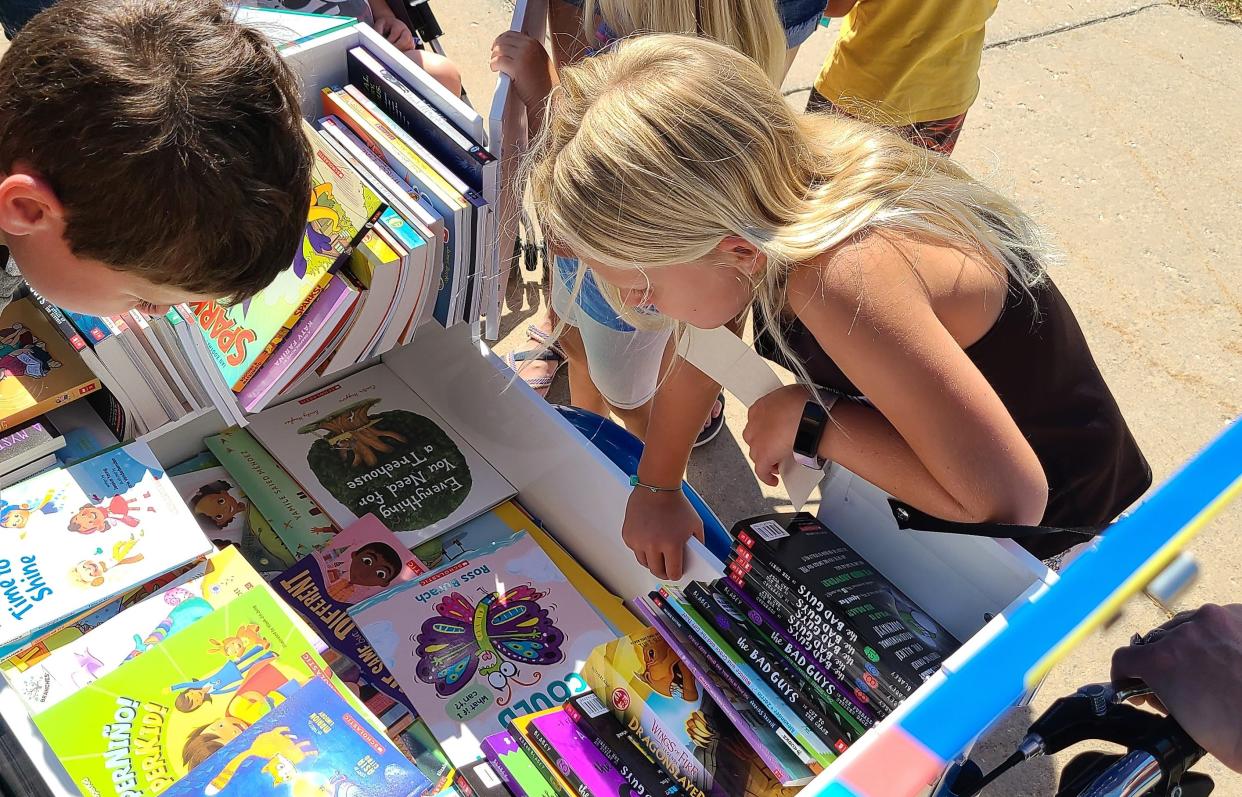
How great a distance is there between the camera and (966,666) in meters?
0.65

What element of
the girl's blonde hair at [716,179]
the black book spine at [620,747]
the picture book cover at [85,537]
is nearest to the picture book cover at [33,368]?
the picture book cover at [85,537]

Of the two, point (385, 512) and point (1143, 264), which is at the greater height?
point (385, 512)

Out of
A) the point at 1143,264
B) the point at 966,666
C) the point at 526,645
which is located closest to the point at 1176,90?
the point at 1143,264

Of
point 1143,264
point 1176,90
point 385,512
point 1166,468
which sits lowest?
point 1166,468

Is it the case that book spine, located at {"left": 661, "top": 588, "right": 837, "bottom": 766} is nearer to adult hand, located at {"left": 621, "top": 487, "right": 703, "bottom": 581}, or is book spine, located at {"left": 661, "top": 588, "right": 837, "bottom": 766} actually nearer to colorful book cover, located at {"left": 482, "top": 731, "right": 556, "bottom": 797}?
adult hand, located at {"left": 621, "top": 487, "right": 703, "bottom": 581}

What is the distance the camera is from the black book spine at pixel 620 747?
1213 mm

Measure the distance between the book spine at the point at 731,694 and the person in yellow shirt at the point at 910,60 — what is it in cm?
114

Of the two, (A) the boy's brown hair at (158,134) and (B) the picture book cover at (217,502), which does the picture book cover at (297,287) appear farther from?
(B) the picture book cover at (217,502)

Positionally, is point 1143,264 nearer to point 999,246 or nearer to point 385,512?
point 999,246

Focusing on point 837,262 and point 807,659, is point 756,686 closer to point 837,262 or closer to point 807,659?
point 807,659

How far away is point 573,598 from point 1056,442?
78 cm

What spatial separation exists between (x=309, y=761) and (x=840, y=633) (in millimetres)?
659

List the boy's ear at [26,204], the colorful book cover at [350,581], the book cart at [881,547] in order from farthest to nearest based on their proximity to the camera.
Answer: the colorful book cover at [350,581] < the boy's ear at [26,204] < the book cart at [881,547]

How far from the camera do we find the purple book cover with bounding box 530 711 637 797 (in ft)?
4.01
